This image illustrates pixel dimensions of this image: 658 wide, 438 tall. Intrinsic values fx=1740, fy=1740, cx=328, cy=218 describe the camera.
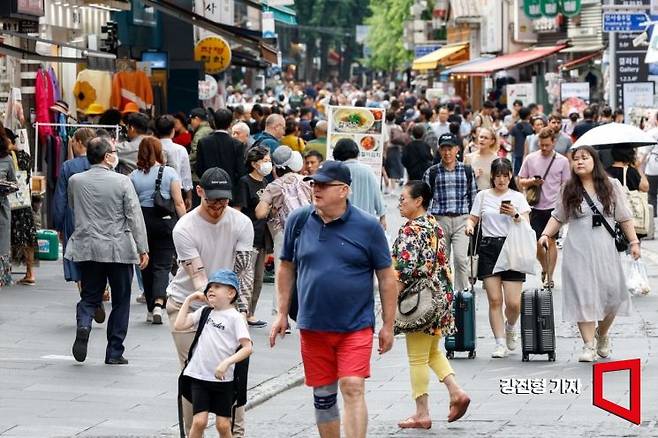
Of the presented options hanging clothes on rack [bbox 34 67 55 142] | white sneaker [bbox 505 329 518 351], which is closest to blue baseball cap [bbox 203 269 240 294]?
white sneaker [bbox 505 329 518 351]

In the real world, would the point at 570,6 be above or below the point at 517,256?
above

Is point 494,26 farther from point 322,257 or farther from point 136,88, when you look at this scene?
point 322,257

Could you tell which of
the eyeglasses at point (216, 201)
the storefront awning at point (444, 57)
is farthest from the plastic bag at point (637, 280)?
the storefront awning at point (444, 57)

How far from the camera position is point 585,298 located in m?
13.1

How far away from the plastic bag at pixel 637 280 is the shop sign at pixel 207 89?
1706 cm

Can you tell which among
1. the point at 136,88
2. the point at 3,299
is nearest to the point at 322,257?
the point at 3,299

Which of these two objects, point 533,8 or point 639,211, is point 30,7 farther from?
point 533,8

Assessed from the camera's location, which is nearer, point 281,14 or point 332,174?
point 332,174

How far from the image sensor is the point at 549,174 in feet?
61.8

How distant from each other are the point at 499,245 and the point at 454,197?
2810 mm

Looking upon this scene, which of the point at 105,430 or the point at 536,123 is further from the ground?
the point at 536,123

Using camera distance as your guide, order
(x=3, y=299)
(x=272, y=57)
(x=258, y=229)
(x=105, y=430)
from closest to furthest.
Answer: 1. (x=105, y=430)
2. (x=258, y=229)
3. (x=3, y=299)
4. (x=272, y=57)

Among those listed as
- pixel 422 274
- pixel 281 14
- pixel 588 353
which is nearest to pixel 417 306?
pixel 422 274

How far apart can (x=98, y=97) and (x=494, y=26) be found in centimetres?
4082
